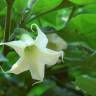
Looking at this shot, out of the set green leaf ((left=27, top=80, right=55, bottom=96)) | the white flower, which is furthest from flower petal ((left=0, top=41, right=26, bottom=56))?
green leaf ((left=27, top=80, right=55, bottom=96))

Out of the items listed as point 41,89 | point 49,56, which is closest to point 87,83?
point 49,56

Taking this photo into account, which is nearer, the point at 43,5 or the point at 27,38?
the point at 27,38

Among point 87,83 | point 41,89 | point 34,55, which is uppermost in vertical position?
point 34,55

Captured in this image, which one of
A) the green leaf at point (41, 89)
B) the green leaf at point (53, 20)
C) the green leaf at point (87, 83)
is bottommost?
the green leaf at point (41, 89)

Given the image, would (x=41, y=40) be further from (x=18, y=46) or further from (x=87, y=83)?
(x=87, y=83)

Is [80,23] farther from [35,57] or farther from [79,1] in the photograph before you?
[35,57]

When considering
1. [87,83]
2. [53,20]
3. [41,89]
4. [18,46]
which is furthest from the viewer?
[41,89]

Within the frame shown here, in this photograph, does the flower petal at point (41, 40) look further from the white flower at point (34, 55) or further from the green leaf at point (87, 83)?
the green leaf at point (87, 83)

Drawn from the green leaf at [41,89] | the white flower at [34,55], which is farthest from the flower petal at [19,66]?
the green leaf at [41,89]

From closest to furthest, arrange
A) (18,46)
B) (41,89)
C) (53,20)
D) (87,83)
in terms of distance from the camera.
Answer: (18,46)
(87,83)
(53,20)
(41,89)
